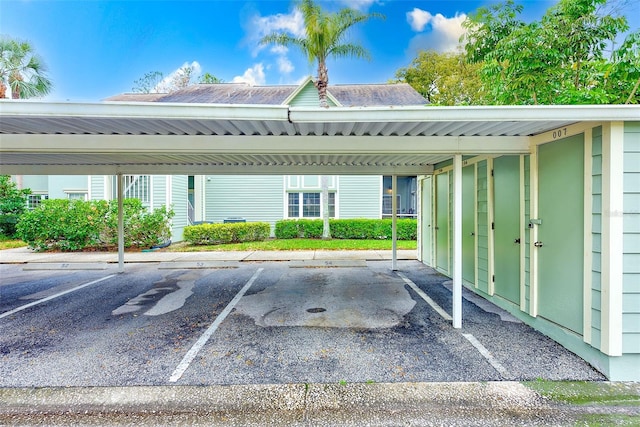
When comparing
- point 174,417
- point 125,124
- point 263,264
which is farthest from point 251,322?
point 263,264

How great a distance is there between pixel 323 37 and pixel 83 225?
1044cm

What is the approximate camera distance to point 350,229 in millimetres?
13258

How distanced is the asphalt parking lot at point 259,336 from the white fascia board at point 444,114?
2.43m

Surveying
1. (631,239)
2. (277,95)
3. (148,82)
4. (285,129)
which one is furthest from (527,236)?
(148,82)

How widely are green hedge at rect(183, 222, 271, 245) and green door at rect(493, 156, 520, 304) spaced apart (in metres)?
9.52

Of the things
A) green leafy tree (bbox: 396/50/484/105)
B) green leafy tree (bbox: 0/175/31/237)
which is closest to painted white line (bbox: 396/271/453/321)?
green leafy tree (bbox: 396/50/484/105)

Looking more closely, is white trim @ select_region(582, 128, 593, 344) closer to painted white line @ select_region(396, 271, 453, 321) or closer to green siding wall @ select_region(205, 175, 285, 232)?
painted white line @ select_region(396, 271, 453, 321)

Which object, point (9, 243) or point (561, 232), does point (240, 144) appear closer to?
point (561, 232)

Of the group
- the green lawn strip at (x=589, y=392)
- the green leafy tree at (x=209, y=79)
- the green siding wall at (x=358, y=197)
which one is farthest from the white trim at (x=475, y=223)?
the green leafy tree at (x=209, y=79)

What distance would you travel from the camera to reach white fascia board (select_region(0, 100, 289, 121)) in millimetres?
2885

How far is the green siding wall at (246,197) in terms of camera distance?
14.3m

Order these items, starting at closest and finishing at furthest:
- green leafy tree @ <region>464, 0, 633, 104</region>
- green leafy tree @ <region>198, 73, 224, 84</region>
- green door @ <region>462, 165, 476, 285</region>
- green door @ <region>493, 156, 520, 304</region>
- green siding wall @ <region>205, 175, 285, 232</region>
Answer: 1. green door @ <region>493, 156, 520, 304</region>
2. green door @ <region>462, 165, 476, 285</region>
3. green leafy tree @ <region>464, 0, 633, 104</region>
4. green siding wall @ <region>205, 175, 285, 232</region>
5. green leafy tree @ <region>198, 73, 224, 84</region>

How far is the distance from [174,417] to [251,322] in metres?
1.95

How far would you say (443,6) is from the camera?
→ 15.9 meters
